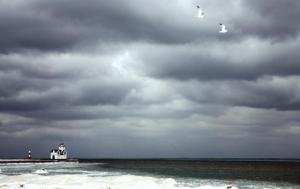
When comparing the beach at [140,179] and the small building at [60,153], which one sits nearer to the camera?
the beach at [140,179]

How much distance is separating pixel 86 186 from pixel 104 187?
7.45 ft

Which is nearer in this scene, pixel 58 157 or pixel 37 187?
pixel 37 187

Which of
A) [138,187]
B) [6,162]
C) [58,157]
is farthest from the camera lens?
[58,157]

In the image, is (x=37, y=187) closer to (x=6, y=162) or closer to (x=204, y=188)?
(x=204, y=188)

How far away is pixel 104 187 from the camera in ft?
149

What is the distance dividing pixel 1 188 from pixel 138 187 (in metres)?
13.7

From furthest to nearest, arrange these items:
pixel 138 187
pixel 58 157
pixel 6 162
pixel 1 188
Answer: pixel 58 157
pixel 6 162
pixel 138 187
pixel 1 188

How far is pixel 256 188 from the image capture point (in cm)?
5162

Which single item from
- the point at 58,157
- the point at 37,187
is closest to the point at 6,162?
the point at 58,157

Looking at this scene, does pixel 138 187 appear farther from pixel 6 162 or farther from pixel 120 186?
pixel 6 162

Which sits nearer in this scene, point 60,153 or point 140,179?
point 140,179

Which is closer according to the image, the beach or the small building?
the beach

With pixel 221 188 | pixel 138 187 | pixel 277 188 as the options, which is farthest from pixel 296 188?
pixel 138 187

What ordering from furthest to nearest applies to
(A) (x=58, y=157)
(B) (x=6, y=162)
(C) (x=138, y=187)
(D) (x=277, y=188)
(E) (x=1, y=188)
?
(A) (x=58, y=157) → (B) (x=6, y=162) → (D) (x=277, y=188) → (C) (x=138, y=187) → (E) (x=1, y=188)
